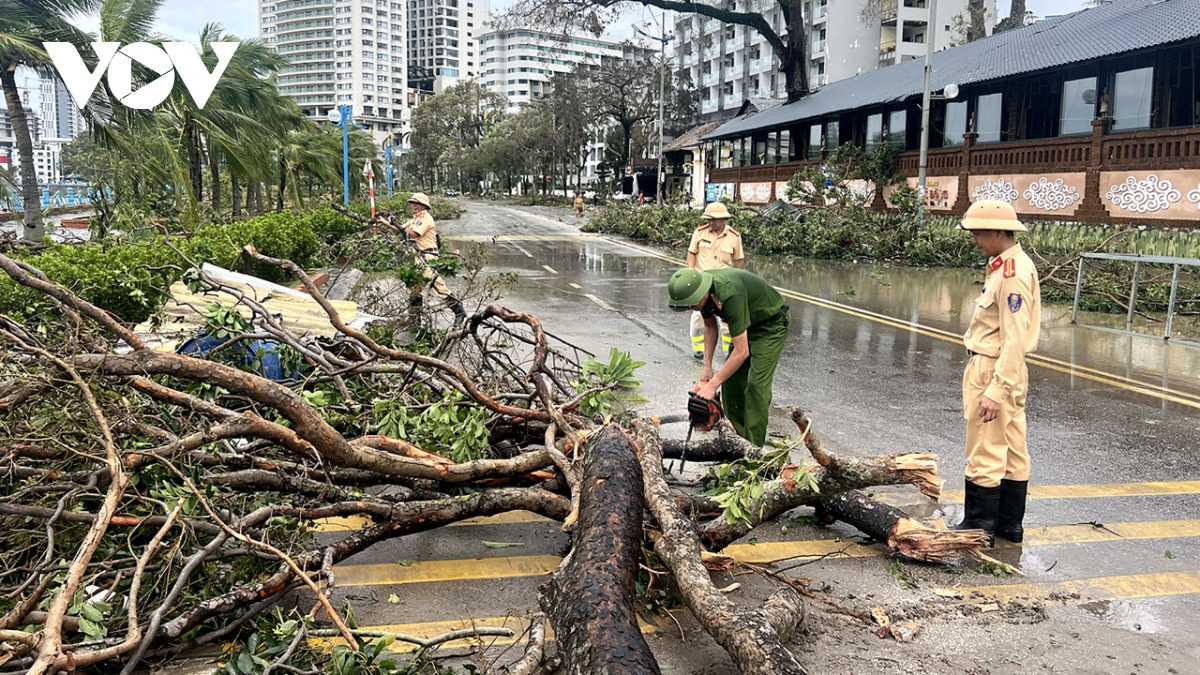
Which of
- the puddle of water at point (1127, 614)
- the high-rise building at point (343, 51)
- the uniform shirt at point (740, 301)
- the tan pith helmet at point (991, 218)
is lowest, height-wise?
the puddle of water at point (1127, 614)

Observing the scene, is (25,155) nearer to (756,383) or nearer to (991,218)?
(756,383)

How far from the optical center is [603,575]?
3301 millimetres

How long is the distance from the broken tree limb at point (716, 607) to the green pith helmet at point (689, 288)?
1.05 meters

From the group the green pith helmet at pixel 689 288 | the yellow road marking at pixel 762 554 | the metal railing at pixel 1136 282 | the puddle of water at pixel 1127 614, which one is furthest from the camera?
the metal railing at pixel 1136 282

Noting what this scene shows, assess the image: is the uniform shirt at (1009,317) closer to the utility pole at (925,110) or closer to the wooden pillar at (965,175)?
the utility pole at (925,110)

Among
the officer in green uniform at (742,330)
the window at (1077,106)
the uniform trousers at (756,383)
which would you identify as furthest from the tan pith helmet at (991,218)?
the window at (1077,106)

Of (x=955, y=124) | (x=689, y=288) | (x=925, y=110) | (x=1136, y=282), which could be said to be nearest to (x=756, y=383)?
(x=689, y=288)

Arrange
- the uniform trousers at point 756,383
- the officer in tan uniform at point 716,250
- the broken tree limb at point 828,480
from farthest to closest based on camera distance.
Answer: the officer in tan uniform at point 716,250 < the uniform trousers at point 756,383 < the broken tree limb at point 828,480

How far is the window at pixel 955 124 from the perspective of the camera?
2523 centimetres

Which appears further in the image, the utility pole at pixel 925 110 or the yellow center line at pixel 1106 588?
the utility pole at pixel 925 110

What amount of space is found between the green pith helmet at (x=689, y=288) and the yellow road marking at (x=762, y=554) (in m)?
1.35

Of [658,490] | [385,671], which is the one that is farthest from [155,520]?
[658,490]

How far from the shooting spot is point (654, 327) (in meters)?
11.8

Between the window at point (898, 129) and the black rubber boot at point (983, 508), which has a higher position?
the window at point (898, 129)
